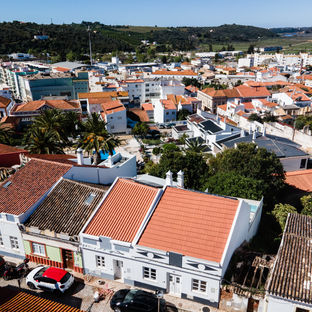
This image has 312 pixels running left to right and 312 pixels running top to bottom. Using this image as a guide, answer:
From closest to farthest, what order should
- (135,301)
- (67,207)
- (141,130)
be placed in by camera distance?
(135,301), (67,207), (141,130)

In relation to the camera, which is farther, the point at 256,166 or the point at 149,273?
the point at 256,166

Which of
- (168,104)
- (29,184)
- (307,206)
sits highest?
(29,184)

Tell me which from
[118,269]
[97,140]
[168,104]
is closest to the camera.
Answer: [118,269]

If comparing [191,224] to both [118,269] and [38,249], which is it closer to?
[118,269]

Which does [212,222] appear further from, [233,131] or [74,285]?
[233,131]

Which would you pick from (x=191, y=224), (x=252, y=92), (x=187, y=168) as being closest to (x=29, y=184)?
(x=191, y=224)
